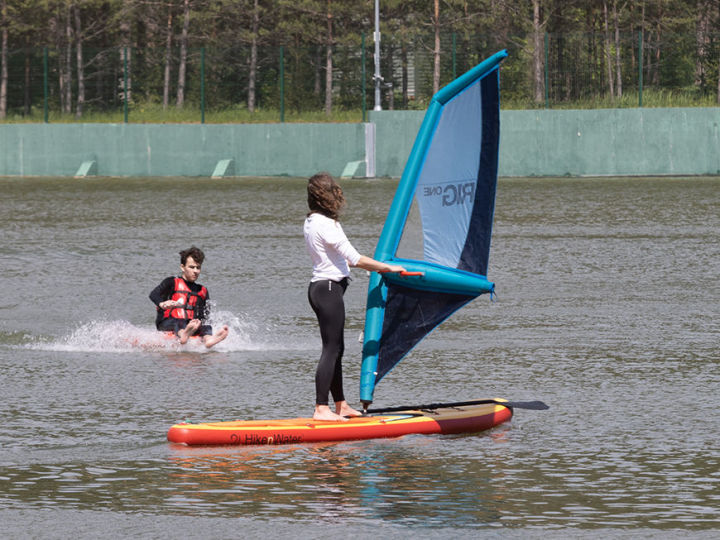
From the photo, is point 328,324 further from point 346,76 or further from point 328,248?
point 346,76

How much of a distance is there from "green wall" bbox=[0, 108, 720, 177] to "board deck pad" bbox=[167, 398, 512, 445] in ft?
85.8

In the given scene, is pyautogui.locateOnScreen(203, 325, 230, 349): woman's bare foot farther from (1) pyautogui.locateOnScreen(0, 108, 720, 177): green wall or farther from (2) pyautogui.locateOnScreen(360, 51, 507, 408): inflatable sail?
(1) pyautogui.locateOnScreen(0, 108, 720, 177): green wall

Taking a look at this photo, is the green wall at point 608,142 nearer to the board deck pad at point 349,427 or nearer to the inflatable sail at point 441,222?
the inflatable sail at point 441,222

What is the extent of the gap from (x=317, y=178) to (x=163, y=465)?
6.06 ft

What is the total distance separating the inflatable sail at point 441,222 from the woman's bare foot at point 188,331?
3.02 metres

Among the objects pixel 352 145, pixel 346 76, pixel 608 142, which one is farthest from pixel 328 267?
pixel 346 76

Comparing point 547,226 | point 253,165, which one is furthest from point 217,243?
point 253,165

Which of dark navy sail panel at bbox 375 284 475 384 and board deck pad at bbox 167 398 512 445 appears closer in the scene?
board deck pad at bbox 167 398 512 445

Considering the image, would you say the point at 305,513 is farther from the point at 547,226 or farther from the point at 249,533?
the point at 547,226

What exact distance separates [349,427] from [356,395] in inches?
52.4

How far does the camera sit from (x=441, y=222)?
8625 millimetres

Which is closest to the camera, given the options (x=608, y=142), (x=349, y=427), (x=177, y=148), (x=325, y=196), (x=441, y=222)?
(x=349, y=427)

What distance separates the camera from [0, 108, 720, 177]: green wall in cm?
3359

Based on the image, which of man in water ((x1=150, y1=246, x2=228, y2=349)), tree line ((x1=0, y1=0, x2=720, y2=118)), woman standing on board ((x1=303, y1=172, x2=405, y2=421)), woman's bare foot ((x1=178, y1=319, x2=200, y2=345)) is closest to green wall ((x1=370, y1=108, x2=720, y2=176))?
tree line ((x1=0, y1=0, x2=720, y2=118))
